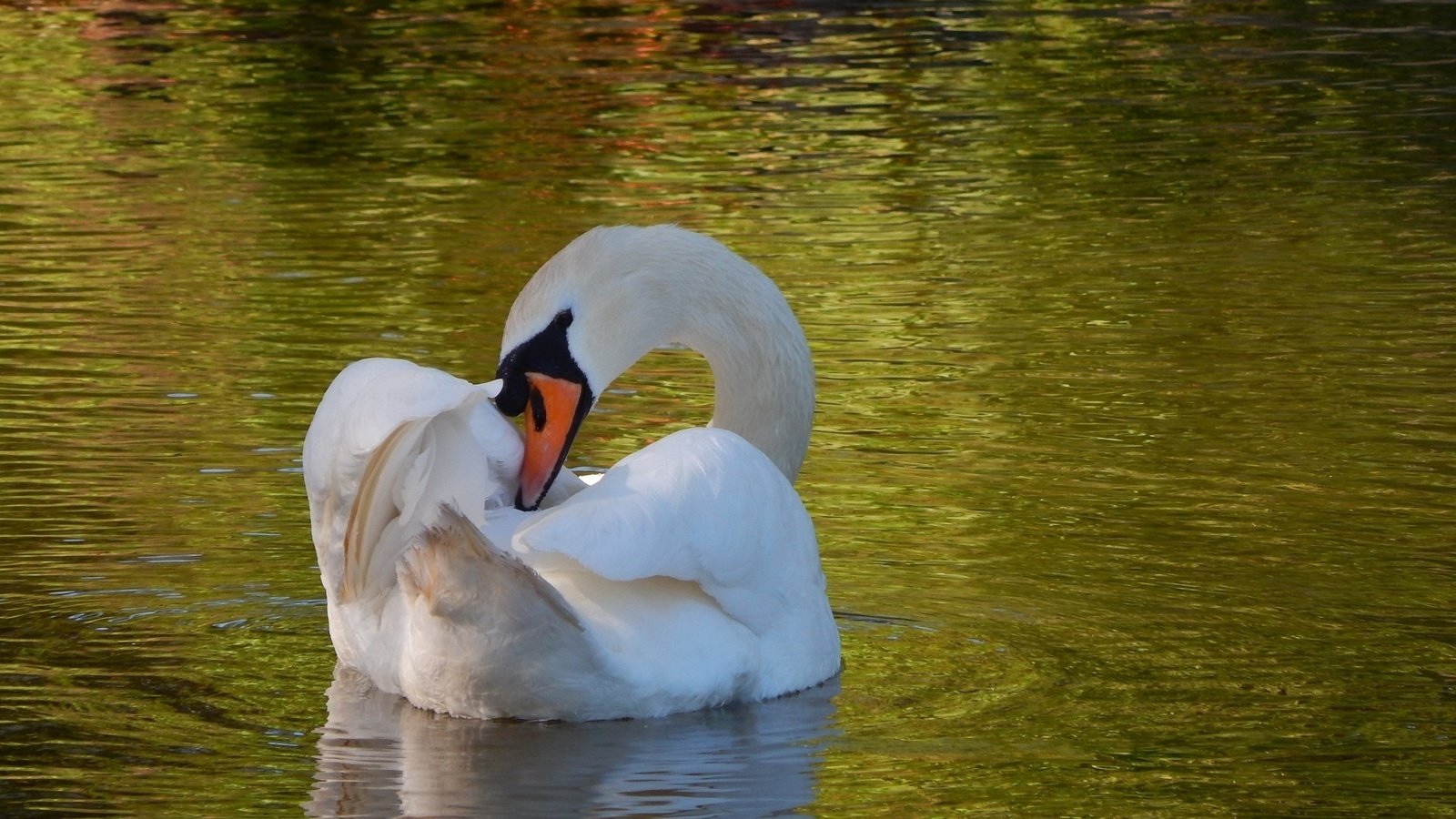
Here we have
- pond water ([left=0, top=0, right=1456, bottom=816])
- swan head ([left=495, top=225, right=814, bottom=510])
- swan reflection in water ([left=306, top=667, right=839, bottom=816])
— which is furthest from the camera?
swan head ([left=495, top=225, right=814, bottom=510])

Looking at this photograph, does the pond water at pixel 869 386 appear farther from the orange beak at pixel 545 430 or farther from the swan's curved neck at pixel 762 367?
the orange beak at pixel 545 430

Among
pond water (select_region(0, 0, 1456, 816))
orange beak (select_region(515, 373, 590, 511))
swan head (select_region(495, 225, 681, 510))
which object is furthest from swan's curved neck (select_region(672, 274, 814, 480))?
orange beak (select_region(515, 373, 590, 511))

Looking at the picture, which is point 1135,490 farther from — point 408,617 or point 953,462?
point 408,617

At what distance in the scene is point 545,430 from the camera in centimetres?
615

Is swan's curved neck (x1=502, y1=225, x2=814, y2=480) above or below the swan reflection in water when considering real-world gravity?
above

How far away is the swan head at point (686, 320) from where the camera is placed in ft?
21.0

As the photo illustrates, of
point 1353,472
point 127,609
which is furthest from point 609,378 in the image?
point 1353,472

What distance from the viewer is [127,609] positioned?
21.2 feet

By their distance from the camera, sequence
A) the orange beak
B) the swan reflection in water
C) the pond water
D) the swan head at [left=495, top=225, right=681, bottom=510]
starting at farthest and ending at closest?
the swan head at [left=495, top=225, right=681, bottom=510] < the orange beak < the pond water < the swan reflection in water

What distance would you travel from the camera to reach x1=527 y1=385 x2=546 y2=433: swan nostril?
6.16m

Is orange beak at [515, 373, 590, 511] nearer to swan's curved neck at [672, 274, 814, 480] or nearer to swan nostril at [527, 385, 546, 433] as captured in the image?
swan nostril at [527, 385, 546, 433]

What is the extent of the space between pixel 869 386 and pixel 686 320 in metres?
2.61

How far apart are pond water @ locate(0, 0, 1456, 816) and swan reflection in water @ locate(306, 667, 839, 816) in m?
0.02

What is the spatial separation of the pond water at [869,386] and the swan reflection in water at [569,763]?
0.05 feet
